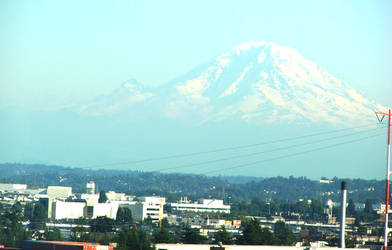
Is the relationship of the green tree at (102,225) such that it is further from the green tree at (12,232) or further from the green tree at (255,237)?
the green tree at (255,237)

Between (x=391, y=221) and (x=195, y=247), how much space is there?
111 metres

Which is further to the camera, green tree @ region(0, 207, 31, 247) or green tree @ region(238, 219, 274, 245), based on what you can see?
green tree @ region(238, 219, 274, 245)

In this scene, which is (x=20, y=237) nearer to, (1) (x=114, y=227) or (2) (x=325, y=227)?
(1) (x=114, y=227)

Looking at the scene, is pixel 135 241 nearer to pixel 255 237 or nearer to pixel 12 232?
pixel 255 237

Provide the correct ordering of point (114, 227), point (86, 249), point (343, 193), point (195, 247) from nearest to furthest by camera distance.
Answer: point (86, 249) → point (195, 247) → point (343, 193) → point (114, 227)

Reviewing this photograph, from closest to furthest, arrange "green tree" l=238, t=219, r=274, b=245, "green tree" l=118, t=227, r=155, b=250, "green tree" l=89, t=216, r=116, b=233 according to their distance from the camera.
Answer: "green tree" l=118, t=227, r=155, b=250
"green tree" l=238, t=219, r=274, b=245
"green tree" l=89, t=216, r=116, b=233

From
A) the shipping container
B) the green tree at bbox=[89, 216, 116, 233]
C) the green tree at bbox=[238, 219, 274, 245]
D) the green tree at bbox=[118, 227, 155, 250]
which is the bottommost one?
the shipping container

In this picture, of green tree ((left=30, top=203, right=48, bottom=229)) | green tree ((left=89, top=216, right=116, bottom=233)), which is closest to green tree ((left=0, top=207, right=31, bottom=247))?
green tree ((left=30, top=203, right=48, bottom=229))

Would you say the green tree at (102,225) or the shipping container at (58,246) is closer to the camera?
the shipping container at (58,246)

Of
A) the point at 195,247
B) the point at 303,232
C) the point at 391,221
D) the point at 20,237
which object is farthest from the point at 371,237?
the point at 195,247

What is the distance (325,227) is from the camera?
194 meters

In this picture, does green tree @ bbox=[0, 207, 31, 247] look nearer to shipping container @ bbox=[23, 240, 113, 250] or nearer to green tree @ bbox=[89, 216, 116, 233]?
green tree @ bbox=[89, 216, 116, 233]

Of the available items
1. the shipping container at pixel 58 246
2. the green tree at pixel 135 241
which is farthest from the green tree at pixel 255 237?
the shipping container at pixel 58 246

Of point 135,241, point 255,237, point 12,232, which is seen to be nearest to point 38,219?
point 12,232
